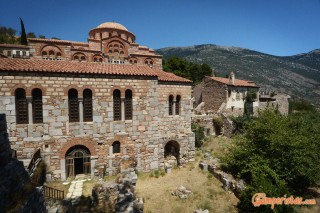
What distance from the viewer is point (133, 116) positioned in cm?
1398

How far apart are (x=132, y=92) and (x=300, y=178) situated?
1431 cm

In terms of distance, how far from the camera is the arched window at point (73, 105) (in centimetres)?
1243

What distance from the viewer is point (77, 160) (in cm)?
1346

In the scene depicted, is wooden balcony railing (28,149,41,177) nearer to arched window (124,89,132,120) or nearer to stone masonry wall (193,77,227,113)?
arched window (124,89,132,120)

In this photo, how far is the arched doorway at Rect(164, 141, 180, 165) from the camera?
55.2 feet

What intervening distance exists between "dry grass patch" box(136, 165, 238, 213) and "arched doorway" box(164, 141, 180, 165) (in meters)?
1.87

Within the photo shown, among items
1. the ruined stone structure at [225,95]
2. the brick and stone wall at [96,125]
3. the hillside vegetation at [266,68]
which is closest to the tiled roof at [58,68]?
the brick and stone wall at [96,125]

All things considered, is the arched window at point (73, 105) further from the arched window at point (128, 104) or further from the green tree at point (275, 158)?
the green tree at point (275, 158)

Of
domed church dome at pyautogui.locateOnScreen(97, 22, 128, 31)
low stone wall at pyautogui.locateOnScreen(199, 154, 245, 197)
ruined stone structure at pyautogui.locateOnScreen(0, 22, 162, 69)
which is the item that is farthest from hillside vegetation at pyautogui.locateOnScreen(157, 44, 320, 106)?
low stone wall at pyautogui.locateOnScreen(199, 154, 245, 197)

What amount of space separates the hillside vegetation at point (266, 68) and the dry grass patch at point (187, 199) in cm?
6574

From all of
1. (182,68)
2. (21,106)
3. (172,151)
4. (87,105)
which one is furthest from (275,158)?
(182,68)

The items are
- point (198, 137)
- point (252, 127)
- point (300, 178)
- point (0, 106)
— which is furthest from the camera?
point (198, 137)

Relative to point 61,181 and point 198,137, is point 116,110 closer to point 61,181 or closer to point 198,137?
point 61,181

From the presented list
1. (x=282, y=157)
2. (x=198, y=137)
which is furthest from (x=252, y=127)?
(x=198, y=137)
